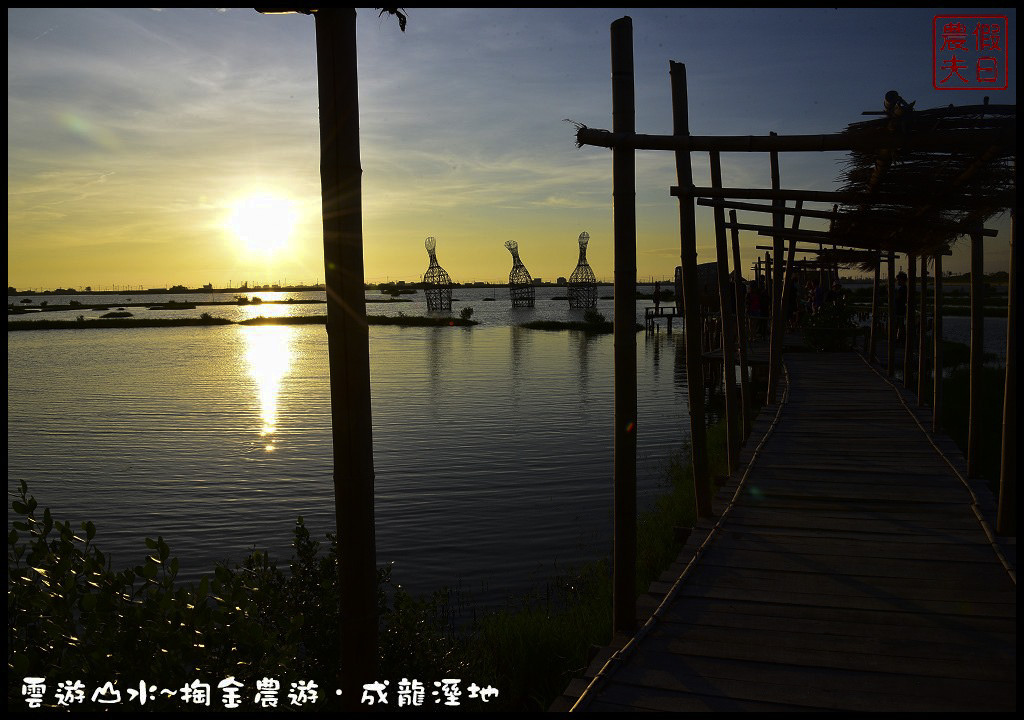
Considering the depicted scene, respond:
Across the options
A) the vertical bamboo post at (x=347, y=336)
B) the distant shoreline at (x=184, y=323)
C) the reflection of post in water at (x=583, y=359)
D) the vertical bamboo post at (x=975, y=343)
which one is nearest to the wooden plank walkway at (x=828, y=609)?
the vertical bamboo post at (x=975, y=343)

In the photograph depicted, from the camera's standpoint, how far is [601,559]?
792 centimetres

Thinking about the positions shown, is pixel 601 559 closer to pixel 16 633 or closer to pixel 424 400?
pixel 16 633

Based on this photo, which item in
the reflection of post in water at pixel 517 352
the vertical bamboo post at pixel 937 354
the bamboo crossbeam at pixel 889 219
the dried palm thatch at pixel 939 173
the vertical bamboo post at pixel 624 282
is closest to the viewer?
the dried palm thatch at pixel 939 173

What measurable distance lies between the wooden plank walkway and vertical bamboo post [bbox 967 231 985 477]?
0.99 feet

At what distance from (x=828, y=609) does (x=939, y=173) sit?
319cm

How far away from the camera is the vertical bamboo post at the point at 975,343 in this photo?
21.9ft

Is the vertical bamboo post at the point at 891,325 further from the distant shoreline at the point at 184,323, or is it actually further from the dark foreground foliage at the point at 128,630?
the distant shoreline at the point at 184,323

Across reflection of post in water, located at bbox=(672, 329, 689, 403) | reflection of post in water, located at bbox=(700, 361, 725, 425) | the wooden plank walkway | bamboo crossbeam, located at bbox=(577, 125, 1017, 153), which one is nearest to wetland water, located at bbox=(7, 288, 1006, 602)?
reflection of post in water, located at bbox=(672, 329, 689, 403)

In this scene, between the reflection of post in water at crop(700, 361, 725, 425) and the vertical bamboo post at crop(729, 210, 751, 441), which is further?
the reflection of post in water at crop(700, 361, 725, 425)

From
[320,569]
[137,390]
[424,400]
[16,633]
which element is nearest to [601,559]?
[320,569]

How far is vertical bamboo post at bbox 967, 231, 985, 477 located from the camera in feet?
21.9

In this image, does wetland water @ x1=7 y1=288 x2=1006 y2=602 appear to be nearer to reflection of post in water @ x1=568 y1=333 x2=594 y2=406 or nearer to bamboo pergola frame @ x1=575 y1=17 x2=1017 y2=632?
reflection of post in water @ x1=568 y1=333 x2=594 y2=406

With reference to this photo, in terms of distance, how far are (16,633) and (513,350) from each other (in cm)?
3066

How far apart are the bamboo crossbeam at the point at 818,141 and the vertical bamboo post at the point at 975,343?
238cm
